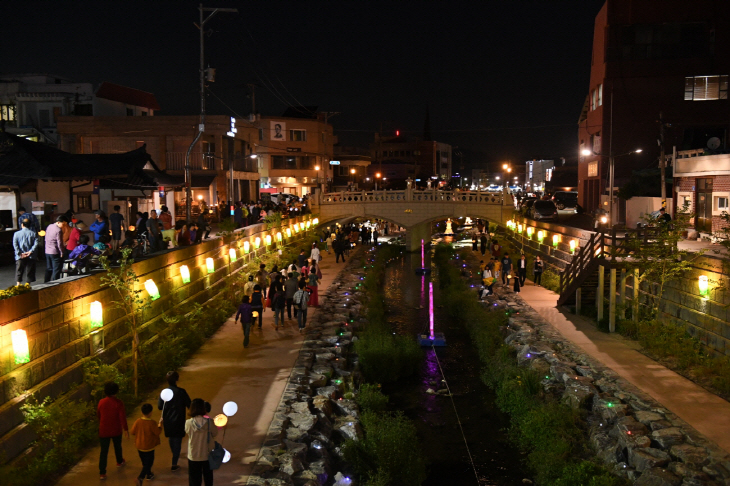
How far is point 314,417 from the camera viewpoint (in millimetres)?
11359

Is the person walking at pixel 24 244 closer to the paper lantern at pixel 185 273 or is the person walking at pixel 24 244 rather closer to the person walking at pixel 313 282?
the paper lantern at pixel 185 273

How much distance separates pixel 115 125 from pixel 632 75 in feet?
104

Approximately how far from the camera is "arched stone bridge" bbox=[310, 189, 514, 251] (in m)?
44.4

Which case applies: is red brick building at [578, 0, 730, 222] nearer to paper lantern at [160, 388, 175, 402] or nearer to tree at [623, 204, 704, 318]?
tree at [623, 204, 704, 318]

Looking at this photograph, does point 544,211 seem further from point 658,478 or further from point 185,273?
point 658,478

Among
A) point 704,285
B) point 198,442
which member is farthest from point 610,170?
point 198,442

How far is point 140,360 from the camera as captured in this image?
12.0 m

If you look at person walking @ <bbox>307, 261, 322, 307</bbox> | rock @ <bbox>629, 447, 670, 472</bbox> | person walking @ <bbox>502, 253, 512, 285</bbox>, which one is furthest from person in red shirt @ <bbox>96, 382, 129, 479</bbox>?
person walking @ <bbox>502, 253, 512, 285</bbox>

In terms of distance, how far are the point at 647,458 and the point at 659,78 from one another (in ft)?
113

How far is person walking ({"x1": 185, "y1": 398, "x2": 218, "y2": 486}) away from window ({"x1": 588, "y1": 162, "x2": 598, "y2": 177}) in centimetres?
4041

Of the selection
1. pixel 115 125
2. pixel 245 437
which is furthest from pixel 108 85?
pixel 245 437

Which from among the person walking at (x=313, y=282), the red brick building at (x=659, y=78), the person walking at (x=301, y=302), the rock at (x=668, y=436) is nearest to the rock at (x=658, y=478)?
the rock at (x=668, y=436)

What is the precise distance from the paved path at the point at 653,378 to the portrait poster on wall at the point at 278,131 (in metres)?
39.8

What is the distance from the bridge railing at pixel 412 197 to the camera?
4450 cm
